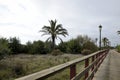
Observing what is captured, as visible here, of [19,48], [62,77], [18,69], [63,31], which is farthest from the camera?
[19,48]

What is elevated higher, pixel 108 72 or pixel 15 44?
pixel 15 44

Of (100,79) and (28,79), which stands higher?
(28,79)

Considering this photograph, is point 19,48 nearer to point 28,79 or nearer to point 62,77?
point 62,77

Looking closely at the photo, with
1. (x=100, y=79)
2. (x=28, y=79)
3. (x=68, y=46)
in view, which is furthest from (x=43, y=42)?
(x=28, y=79)

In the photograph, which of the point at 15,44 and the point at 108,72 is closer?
the point at 108,72

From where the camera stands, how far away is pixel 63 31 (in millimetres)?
58969

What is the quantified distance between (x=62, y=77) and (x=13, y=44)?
48125mm

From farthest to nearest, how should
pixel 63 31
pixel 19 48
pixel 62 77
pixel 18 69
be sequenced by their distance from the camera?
pixel 19 48 < pixel 63 31 < pixel 18 69 < pixel 62 77

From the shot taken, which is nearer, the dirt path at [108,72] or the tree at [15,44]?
the dirt path at [108,72]

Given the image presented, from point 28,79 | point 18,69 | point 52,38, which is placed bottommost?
point 18,69

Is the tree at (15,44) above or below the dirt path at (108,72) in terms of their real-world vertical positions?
above

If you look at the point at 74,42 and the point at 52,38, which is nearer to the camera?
the point at 52,38

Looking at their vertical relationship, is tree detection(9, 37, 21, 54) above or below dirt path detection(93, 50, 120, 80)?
above

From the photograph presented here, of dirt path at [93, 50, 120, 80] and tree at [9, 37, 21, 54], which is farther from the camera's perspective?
tree at [9, 37, 21, 54]
